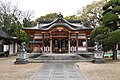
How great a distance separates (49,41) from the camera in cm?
2772

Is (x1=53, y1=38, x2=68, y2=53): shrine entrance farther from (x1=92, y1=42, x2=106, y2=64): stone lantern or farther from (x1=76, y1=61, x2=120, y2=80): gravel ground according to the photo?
(x1=76, y1=61, x2=120, y2=80): gravel ground

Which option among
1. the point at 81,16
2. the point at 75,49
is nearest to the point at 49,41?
the point at 75,49

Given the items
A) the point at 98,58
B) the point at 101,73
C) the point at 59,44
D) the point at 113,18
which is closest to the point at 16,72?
the point at 101,73

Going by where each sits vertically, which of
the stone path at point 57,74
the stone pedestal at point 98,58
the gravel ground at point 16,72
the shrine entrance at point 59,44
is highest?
the shrine entrance at point 59,44

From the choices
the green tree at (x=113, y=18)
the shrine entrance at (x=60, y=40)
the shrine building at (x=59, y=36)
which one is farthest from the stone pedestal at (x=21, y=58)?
the green tree at (x=113, y=18)

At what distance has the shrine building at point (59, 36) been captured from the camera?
25297mm

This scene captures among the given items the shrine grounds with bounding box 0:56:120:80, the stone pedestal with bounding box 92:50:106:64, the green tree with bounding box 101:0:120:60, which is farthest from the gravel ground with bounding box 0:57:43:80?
the green tree with bounding box 101:0:120:60

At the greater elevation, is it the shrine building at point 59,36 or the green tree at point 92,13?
the green tree at point 92,13

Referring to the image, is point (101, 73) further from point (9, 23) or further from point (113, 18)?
point (9, 23)

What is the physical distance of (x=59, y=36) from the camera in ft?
86.7

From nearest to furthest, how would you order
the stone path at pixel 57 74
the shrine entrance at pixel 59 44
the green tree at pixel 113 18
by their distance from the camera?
the stone path at pixel 57 74 → the green tree at pixel 113 18 → the shrine entrance at pixel 59 44

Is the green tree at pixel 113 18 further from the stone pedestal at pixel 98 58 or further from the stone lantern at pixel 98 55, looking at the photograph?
the stone pedestal at pixel 98 58

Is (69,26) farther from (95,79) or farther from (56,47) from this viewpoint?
(95,79)

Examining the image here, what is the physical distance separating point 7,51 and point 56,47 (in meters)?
8.31
